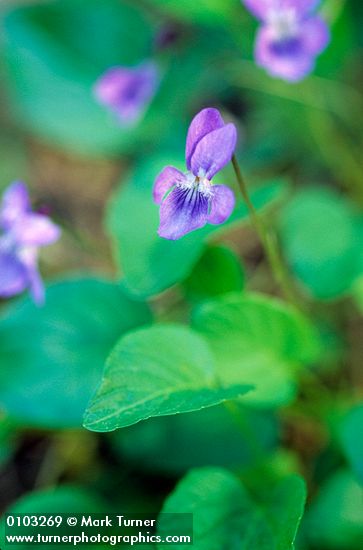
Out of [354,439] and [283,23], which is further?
[283,23]

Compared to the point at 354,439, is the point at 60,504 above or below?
below

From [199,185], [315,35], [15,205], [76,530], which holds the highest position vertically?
[315,35]

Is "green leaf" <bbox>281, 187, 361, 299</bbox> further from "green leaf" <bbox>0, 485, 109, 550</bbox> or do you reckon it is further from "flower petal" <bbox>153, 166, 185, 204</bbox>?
"green leaf" <bbox>0, 485, 109, 550</bbox>

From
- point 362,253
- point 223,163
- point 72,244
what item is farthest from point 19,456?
point 223,163

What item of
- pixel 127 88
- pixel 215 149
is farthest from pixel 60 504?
pixel 127 88

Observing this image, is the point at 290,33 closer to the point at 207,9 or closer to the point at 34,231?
the point at 207,9

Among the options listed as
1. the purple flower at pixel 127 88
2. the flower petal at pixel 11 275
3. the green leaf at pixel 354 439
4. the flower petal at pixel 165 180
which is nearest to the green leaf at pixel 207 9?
the purple flower at pixel 127 88
